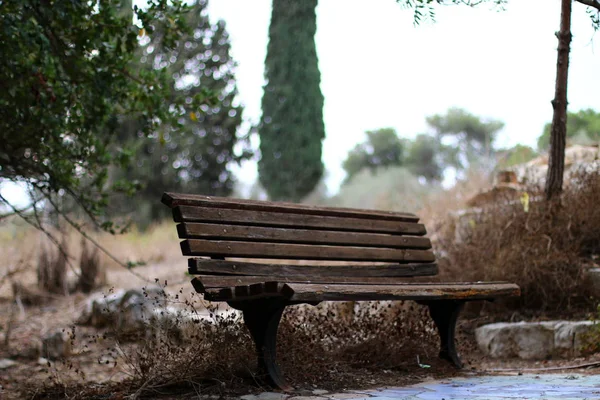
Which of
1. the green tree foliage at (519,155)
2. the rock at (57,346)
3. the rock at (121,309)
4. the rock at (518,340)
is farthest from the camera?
the green tree foliage at (519,155)

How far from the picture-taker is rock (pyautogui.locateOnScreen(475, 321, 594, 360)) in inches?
206

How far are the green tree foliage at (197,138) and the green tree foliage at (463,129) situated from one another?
1439 centimetres

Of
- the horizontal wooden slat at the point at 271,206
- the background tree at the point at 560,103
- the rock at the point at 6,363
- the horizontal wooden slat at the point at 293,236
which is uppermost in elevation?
the background tree at the point at 560,103

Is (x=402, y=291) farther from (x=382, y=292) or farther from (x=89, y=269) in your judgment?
(x=89, y=269)

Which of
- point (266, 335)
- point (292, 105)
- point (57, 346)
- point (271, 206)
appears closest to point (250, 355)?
point (266, 335)

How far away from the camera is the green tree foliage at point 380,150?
1152 inches

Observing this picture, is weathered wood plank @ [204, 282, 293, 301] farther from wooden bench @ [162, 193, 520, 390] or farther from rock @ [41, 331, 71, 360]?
rock @ [41, 331, 71, 360]

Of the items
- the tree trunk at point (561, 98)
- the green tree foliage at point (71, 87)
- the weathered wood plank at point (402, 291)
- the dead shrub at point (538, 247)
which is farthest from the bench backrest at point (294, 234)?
the tree trunk at point (561, 98)

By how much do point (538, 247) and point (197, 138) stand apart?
13014 mm

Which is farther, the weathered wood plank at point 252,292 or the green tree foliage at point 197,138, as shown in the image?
the green tree foliage at point 197,138

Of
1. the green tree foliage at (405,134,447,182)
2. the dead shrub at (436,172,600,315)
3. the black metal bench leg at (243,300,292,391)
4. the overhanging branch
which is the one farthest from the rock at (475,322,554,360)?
the green tree foliage at (405,134,447,182)

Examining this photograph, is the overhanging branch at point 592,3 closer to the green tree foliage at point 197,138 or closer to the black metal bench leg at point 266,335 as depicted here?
the black metal bench leg at point 266,335

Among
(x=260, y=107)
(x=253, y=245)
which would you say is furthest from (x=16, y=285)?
(x=260, y=107)

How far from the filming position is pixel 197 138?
17984mm
